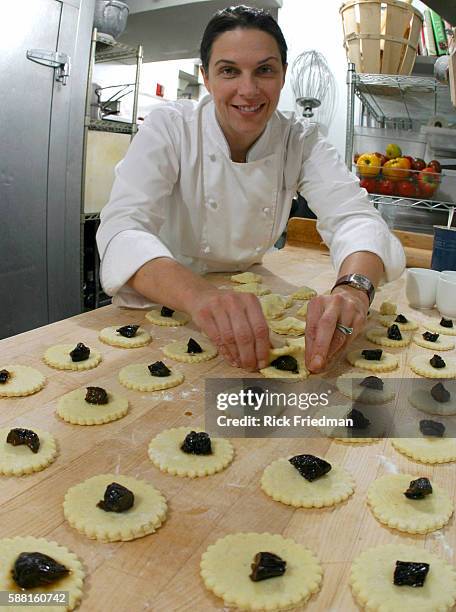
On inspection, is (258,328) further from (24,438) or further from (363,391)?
(24,438)

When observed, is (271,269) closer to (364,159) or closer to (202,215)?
(202,215)

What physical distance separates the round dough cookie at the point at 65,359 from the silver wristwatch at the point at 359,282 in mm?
771

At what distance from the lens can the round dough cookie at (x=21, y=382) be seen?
3.73 feet

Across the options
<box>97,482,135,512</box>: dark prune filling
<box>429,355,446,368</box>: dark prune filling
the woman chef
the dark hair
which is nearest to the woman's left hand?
the woman chef

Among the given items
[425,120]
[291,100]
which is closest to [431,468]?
[425,120]

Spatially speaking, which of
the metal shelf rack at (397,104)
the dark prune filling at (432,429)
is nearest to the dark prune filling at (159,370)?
the dark prune filling at (432,429)

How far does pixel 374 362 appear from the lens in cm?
145

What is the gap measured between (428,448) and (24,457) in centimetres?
73

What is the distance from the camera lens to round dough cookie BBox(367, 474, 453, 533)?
83 cm

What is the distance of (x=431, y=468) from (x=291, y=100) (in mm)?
4257

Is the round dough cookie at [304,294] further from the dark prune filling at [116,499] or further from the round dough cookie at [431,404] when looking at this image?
the dark prune filling at [116,499]

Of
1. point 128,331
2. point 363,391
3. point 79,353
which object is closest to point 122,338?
point 128,331

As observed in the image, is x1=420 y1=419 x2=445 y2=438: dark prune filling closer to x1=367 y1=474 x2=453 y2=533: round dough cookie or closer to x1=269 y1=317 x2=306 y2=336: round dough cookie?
x1=367 y1=474 x2=453 y2=533: round dough cookie

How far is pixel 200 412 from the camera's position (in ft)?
3.77
